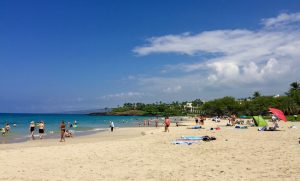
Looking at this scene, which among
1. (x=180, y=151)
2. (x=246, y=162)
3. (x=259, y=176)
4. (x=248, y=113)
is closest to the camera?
(x=259, y=176)

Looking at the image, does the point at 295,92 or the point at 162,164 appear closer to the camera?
the point at 162,164

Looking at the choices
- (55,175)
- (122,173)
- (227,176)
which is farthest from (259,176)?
(55,175)

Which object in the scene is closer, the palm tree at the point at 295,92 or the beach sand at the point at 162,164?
the beach sand at the point at 162,164

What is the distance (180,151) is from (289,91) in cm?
11115

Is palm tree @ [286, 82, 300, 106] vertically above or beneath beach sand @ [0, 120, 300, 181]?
above

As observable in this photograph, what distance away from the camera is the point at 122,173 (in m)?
12.0

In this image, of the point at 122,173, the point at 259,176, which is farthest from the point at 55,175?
the point at 259,176

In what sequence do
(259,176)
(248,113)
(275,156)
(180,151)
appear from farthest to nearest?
1. (248,113)
2. (180,151)
3. (275,156)
4. (259,176)

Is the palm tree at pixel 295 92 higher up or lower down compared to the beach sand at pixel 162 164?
higher up

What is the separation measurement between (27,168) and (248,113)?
399 feet

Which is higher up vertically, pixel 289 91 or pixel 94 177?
pixel 289 91

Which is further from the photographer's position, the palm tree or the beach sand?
the palm tree

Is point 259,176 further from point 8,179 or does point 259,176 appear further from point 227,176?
point 8,179

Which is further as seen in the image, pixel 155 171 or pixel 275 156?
pixel 275 156
